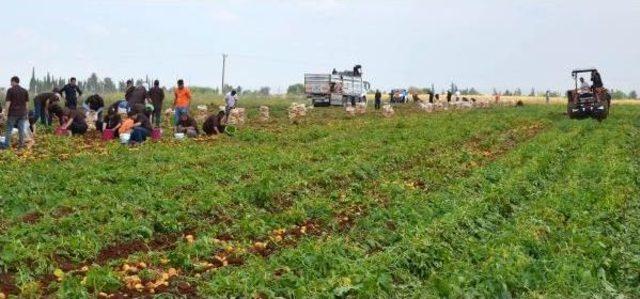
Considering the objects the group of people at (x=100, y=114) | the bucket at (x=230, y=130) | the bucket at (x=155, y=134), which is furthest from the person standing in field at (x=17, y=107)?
the bucket at (x=230, y=130)

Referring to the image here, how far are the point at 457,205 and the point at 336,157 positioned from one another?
20.9 feet

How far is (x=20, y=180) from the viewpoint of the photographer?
44.5 feet

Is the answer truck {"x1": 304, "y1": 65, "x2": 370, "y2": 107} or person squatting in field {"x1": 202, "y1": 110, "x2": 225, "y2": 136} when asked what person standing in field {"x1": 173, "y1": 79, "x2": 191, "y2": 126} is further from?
truck {"x1": 304, "y1": 65, "x2": 370, "y2": 107}

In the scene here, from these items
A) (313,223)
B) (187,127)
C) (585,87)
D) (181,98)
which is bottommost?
(313,223)

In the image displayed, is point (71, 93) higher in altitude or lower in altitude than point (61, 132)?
higher

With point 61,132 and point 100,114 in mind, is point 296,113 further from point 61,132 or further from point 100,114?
point 61,132

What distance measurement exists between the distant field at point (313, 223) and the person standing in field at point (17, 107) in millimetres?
Answer: 676

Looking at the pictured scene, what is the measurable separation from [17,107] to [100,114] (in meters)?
5.46

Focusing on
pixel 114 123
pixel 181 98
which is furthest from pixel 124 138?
pixel 181 98

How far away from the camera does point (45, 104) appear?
2477 cm

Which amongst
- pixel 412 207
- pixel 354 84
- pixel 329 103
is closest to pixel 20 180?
pixel 412 207

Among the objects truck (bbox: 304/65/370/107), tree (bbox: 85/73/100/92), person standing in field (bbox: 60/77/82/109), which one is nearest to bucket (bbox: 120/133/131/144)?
person standing in field (bbox: 60/77/82/109)

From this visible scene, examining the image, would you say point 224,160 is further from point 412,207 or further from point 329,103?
point 329,103

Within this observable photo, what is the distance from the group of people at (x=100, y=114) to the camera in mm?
18875
